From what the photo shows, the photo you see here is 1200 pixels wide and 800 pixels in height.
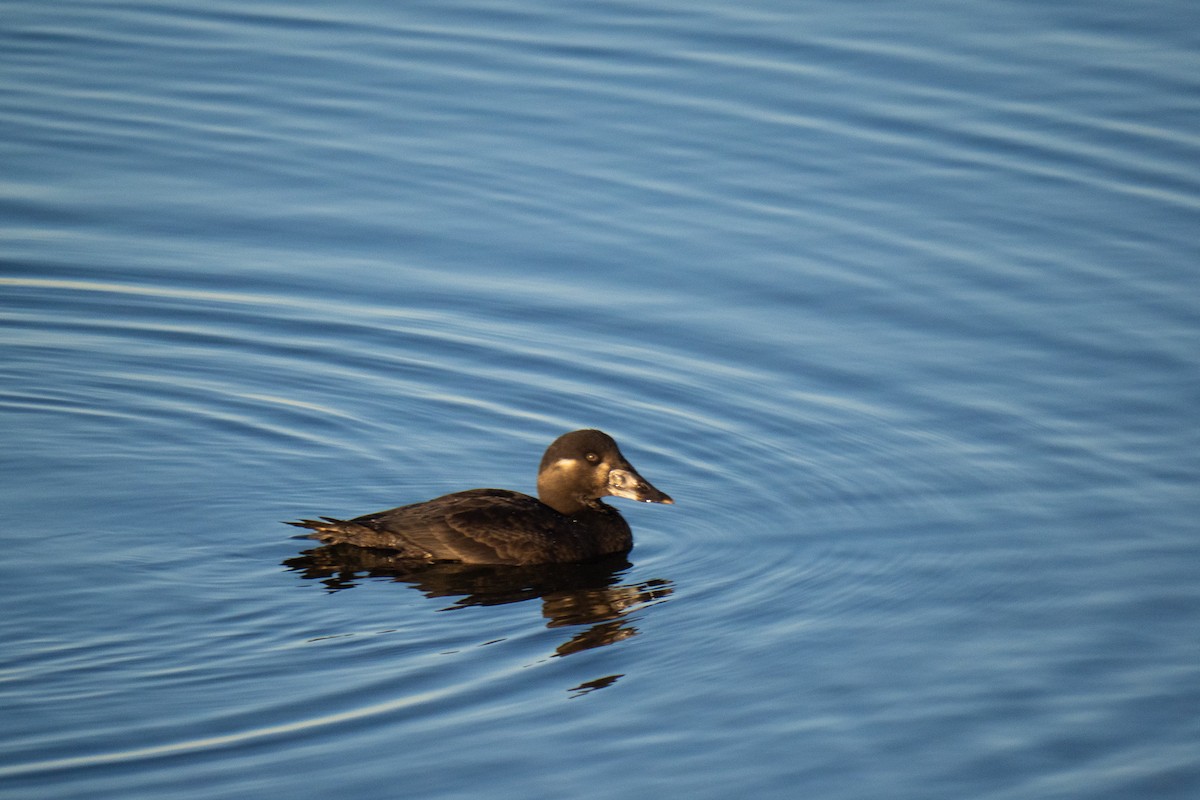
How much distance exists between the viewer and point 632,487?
11.2 m

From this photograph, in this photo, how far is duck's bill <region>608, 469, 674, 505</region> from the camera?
1116 centimetres

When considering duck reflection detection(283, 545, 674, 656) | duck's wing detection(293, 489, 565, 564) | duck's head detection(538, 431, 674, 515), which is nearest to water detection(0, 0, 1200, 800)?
duck reflection detection(283, 545, 674, 656)

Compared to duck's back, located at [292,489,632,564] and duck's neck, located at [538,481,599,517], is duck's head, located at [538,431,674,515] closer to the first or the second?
duck's neck, located at [538,481,599,517]

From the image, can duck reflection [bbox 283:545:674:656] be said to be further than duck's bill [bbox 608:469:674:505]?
No

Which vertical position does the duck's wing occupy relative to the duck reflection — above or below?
above

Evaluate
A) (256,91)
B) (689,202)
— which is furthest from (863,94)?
(256,91)

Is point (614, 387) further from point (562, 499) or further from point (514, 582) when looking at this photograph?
point (514, 582)

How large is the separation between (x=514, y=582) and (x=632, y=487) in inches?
39.7

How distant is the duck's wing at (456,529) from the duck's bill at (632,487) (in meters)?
0.59

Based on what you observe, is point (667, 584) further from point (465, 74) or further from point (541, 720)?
point (465, 74)

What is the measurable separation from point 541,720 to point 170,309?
584 cm

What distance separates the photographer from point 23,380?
12.3m

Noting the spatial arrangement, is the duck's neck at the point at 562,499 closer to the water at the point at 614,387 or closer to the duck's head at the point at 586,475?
the duck's head at the point at 586,475

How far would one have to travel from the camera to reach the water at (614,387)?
859 centimetres
